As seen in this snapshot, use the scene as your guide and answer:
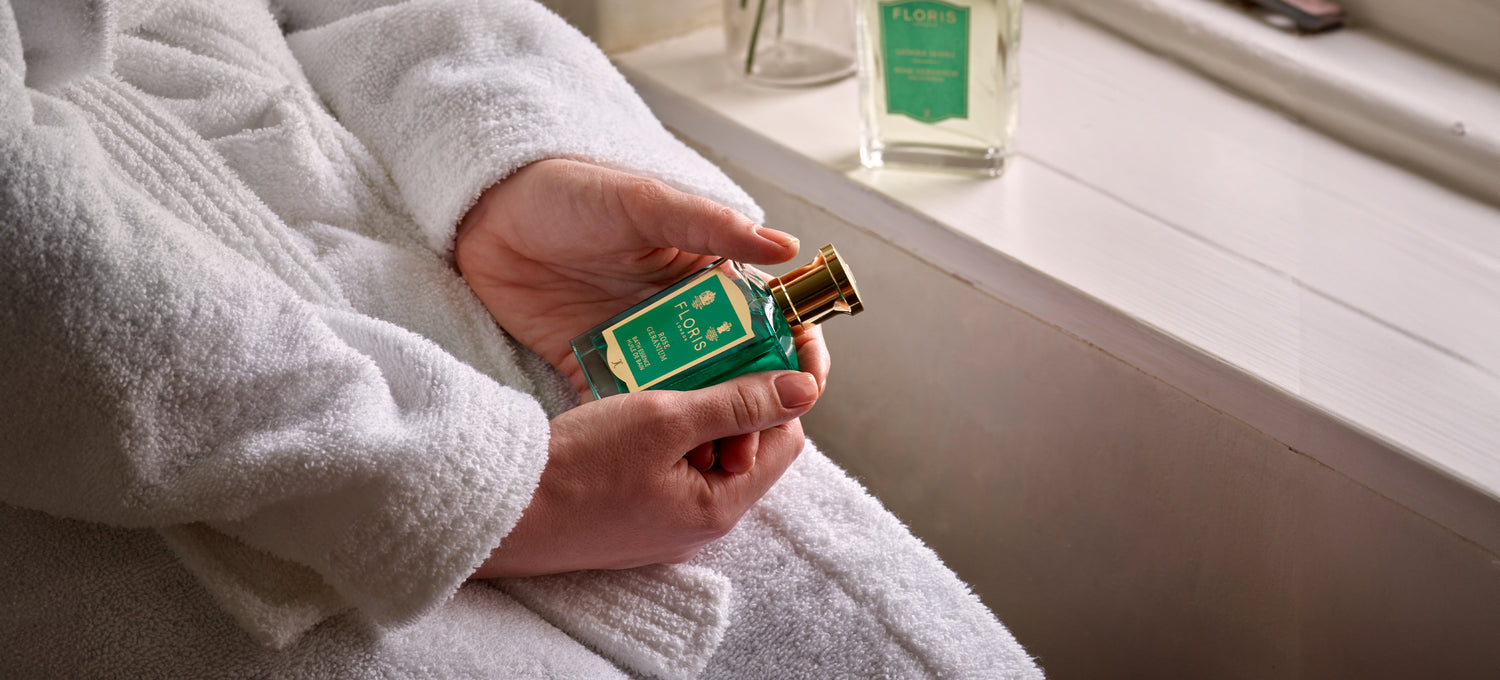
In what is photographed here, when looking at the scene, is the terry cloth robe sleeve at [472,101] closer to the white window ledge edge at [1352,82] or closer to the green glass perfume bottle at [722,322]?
the green glass perfume bottle at [722,322]

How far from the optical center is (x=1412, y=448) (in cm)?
53

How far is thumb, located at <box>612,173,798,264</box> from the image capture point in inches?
20.1

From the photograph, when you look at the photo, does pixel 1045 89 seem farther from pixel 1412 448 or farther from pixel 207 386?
pixel 207 386

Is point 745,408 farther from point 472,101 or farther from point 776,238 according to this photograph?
point 472,101

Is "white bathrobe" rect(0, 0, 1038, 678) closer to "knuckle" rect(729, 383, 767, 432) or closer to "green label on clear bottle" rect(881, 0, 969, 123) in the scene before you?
"knuckle" rect(729, 383, 767, 432)

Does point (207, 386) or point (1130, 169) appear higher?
point (207, 386)

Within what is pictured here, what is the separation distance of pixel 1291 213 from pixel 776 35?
43 centimetres

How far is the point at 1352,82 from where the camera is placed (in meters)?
0.77

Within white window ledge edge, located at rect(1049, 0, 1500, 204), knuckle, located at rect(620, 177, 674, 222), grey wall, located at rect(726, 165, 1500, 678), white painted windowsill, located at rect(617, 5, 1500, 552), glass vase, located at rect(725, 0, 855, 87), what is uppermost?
knuckle, located at rect(620, 177, 674, 222)

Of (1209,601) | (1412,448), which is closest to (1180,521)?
(1209,601)

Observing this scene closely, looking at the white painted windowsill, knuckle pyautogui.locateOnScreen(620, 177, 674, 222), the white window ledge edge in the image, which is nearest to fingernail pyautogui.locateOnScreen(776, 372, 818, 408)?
knuckle pyautogui.locateOnScreen(620, 177, 674, 222)

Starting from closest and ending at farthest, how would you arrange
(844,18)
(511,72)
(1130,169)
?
(511,72) < (1130,169) < (844,18)

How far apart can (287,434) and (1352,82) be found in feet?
2.51

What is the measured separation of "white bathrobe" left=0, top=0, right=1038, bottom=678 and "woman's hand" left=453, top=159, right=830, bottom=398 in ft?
0.05
